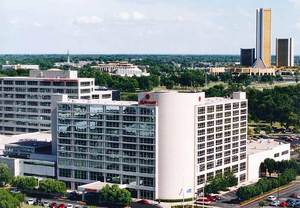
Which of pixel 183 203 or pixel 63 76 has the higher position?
pixel 63 76

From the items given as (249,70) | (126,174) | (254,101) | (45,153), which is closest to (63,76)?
(45,153)

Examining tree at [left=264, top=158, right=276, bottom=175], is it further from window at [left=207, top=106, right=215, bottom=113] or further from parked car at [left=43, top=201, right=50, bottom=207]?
parked car at [left=43, top=201, right=50, bottom=207]

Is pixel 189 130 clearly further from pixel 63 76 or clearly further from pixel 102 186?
pixel 63 76

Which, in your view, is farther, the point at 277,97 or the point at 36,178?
the point at 277,97

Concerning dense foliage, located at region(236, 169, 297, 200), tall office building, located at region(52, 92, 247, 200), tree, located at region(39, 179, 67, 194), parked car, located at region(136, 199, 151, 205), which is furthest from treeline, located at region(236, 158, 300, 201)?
tree, located at region(39, 179, 67, 194)

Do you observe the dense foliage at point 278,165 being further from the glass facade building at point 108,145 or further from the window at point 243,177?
the glass facade building at point 108,145

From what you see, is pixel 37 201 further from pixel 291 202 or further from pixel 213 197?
pixel 291 202

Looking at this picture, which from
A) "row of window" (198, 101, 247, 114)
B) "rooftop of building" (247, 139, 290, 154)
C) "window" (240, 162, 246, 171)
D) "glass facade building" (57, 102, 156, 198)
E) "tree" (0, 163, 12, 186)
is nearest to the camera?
"glass facade building" (57, 102, 156, 198)
